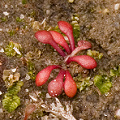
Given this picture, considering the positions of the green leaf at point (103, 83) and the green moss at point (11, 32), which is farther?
the green moss at point (11, 32)

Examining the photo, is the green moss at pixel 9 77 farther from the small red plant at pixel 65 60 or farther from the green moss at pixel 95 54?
the green moss at pixel 95 54

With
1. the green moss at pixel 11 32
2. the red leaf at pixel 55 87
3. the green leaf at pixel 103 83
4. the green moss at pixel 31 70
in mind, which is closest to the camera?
the red leaf at pixel 55 87

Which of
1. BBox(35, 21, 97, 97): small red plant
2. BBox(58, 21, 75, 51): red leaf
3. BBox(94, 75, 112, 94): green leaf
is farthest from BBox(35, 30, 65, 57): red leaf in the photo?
BBox(94, 75, 112, 94): green leaf

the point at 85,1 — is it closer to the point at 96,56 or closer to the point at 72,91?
the point at 96,56

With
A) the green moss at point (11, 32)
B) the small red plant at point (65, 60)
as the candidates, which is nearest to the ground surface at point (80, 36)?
the green moss at point (11, 32)

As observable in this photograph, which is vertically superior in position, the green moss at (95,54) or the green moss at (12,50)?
the green moss at (12,50)

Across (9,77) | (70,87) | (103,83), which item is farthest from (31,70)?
(103,83)
